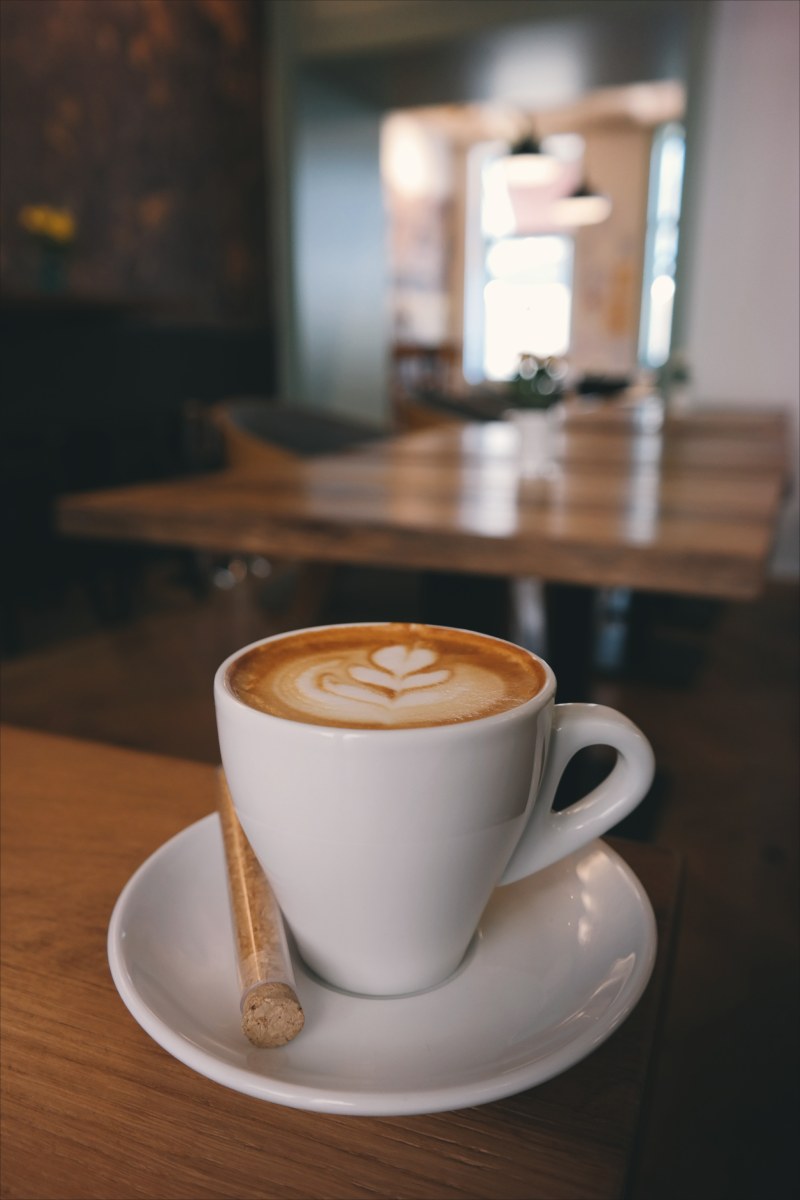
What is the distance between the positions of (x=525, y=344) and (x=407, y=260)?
4.55 feet

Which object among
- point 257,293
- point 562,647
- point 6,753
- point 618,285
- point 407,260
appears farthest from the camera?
point 618,285

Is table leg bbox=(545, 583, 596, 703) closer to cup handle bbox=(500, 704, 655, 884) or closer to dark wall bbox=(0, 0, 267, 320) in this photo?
cup handle bbox=(500, 704, 655, 884)

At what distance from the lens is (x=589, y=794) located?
286mm

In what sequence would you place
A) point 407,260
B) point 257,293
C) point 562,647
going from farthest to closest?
point 407,260 → point 257,293 → point 562,647

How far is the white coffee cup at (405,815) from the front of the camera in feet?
0.77

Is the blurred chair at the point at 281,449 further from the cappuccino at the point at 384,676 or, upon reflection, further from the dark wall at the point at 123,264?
the cappuccino at the point at 384,676

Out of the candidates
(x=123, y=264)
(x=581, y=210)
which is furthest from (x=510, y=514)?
(x=581, y=210)

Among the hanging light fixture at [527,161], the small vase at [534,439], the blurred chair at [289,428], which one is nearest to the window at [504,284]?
the hanging light fixture at [527,161]

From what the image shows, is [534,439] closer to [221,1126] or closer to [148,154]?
[221,1126]

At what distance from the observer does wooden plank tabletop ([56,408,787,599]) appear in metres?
0.65

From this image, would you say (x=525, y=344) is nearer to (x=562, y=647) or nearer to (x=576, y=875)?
(x=562, y=647)

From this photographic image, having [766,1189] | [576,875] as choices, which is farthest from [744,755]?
[576,875]

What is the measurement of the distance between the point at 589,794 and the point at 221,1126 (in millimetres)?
144

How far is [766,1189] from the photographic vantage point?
1.72ft
